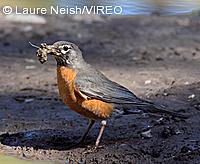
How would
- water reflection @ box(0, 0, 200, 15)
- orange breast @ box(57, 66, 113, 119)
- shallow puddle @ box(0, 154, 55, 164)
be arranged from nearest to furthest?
orange breast @ box(57, 66, 113, 119), shallow puddle @ box(0, 154, 55, 164), water reflection @ box(0, 0, 200, 15)

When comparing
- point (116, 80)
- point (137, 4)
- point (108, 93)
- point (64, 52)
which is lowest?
point (137, 4)

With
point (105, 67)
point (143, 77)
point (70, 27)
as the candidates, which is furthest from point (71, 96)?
point (70, 27)

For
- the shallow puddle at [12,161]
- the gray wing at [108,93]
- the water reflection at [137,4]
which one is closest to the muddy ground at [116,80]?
the shallow puddle at [12,161]

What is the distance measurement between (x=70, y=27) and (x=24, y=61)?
2.40 m

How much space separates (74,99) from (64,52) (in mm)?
432

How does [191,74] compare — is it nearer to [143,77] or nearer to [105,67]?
[143,77]

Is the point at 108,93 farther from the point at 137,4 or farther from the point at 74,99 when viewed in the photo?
the point at 137,4

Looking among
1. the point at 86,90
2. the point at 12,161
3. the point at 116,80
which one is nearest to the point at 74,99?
the point at 86,90

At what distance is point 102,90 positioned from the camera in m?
6.44

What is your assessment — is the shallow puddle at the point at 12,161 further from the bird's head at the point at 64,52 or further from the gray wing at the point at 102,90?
the bird's head at the point at 64,52

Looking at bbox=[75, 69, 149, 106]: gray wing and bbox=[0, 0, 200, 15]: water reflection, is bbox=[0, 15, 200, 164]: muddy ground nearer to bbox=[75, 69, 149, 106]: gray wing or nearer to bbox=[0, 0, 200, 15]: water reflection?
bbox=[75, 69, 149, 106]: gray wing

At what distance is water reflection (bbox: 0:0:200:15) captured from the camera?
1406 centimetres

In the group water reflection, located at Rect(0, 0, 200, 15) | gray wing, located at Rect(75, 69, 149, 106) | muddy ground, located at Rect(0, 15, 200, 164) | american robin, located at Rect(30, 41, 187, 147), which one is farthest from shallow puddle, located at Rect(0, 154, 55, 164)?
water reflection, located at Rect(0, 0, 200, 15)

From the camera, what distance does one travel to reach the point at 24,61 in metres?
10.1
